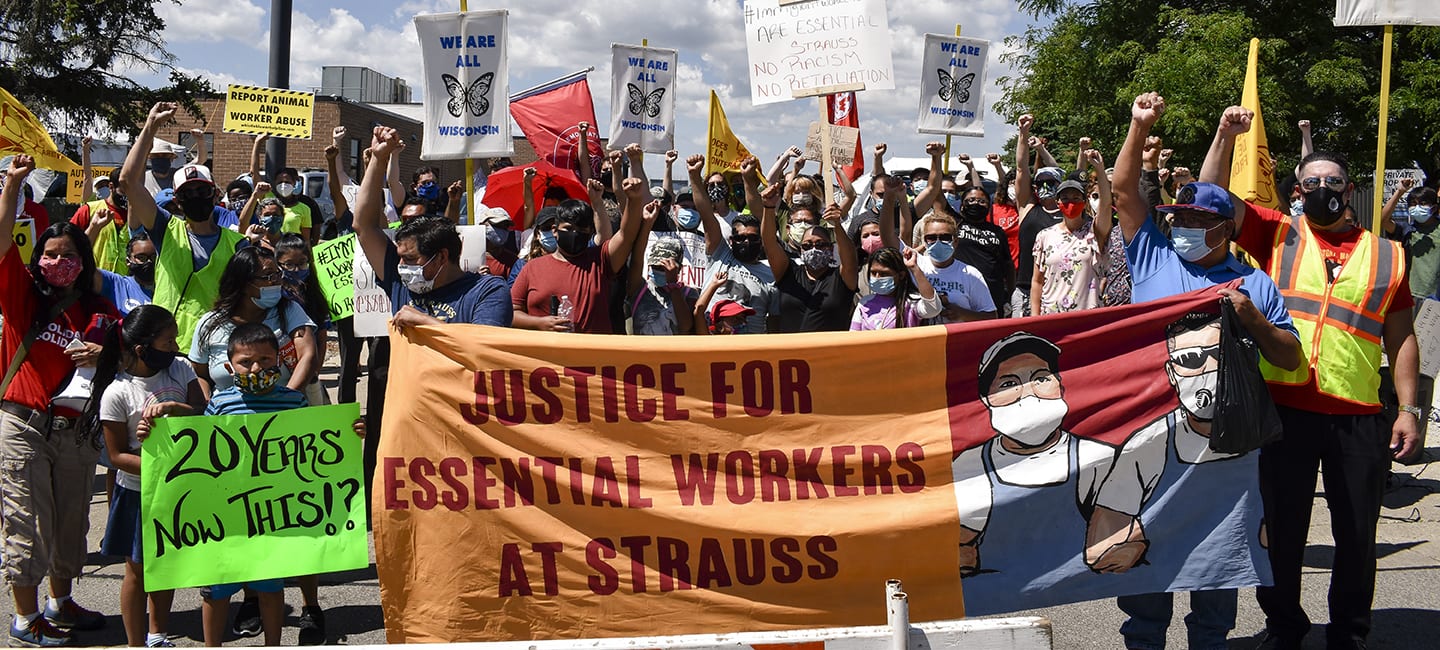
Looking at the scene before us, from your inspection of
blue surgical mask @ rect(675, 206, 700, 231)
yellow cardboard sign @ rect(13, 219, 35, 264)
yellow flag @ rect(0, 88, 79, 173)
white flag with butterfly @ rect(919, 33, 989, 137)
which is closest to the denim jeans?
blue surgical mask @ rect(675, 206, 700, 231)

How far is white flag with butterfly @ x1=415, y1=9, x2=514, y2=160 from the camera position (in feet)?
26.6

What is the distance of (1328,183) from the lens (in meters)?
4.84

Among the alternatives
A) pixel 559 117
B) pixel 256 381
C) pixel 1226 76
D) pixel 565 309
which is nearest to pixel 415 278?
pixel 256 381

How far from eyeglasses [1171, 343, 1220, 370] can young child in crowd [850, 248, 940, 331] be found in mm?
1603

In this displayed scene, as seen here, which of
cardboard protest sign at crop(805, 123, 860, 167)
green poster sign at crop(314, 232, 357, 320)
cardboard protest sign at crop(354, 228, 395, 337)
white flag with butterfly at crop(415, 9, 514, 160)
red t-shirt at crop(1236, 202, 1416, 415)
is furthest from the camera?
cardboard protest sign at crop(805, 123, 860, 167)

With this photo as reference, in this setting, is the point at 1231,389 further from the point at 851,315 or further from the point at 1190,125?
the point at 1190,125

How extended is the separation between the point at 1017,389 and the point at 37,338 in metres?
4.26

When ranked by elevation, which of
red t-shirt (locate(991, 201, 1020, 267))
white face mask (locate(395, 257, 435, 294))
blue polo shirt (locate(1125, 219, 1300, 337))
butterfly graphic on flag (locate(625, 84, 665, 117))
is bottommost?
white face mask (locate(395, 257, 435, 294))

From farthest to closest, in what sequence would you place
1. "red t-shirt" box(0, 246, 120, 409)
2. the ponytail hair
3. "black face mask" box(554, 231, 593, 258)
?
"black face mask" box(554, 231, 593, 258) → "red t-shirt" box(0, 246, 120, 409) → the ponytail hair

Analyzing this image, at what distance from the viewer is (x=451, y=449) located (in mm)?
4383

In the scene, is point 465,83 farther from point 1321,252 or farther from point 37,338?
point 1321,252

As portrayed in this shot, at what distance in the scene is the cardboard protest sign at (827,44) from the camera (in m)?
8.96

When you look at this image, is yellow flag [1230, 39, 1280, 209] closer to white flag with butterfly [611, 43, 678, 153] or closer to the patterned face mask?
the patterned face mask

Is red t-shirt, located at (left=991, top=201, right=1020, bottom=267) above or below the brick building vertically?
below
